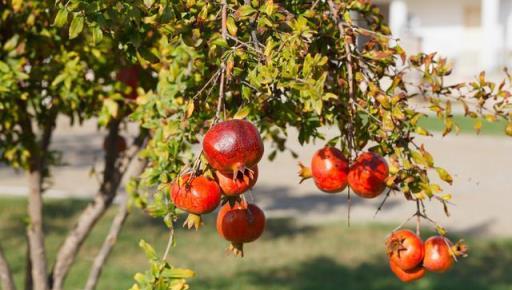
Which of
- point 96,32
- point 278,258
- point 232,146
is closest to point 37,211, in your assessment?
point 96,32

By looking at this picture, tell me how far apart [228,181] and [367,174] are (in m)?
0.43

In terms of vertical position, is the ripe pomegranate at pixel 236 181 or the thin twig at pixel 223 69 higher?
the thin twig at pixel 223 69

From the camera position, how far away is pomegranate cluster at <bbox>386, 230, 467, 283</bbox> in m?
2.06

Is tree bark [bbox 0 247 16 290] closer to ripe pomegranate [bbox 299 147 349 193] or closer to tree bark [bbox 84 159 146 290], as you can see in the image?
tree bark [bbox 84 159 146 290]

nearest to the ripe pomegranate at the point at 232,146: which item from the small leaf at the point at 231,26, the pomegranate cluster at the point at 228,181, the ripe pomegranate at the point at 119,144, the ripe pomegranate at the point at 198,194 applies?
the pomegranate cluster at the point at 228,181

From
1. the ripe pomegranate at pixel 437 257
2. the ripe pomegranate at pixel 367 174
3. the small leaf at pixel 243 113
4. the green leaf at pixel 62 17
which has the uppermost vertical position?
the green leaf at pixel 62 17

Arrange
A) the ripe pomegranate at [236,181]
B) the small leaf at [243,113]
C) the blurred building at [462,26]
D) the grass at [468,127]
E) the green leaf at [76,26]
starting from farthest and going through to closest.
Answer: the blurred building at [462,26], the grass at [468,127], the green leaf at [76,26], the small leaf at [243,113], the ripe pomegranate at [236,181]

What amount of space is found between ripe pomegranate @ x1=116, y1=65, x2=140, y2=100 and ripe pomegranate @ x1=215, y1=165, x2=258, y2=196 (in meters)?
1.92

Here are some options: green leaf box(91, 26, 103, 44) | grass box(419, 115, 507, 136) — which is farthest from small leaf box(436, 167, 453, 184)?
grass box(419, 115, 507, 136)

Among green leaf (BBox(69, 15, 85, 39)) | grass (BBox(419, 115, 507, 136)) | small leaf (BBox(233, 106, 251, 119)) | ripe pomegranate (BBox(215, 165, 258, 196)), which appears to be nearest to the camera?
ripe pomegranate (BBox(215, 165, 258, 196))

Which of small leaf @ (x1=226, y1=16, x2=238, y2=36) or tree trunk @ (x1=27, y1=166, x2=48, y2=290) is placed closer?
small leaf @ (x1=226, y1=16, x2=238, y2=36)

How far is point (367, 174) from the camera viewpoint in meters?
2.01

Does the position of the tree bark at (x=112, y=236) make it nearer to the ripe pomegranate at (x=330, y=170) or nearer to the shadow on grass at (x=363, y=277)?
the ripe pomegranate at (x=330, y=170)

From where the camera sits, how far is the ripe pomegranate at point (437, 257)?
207cm
